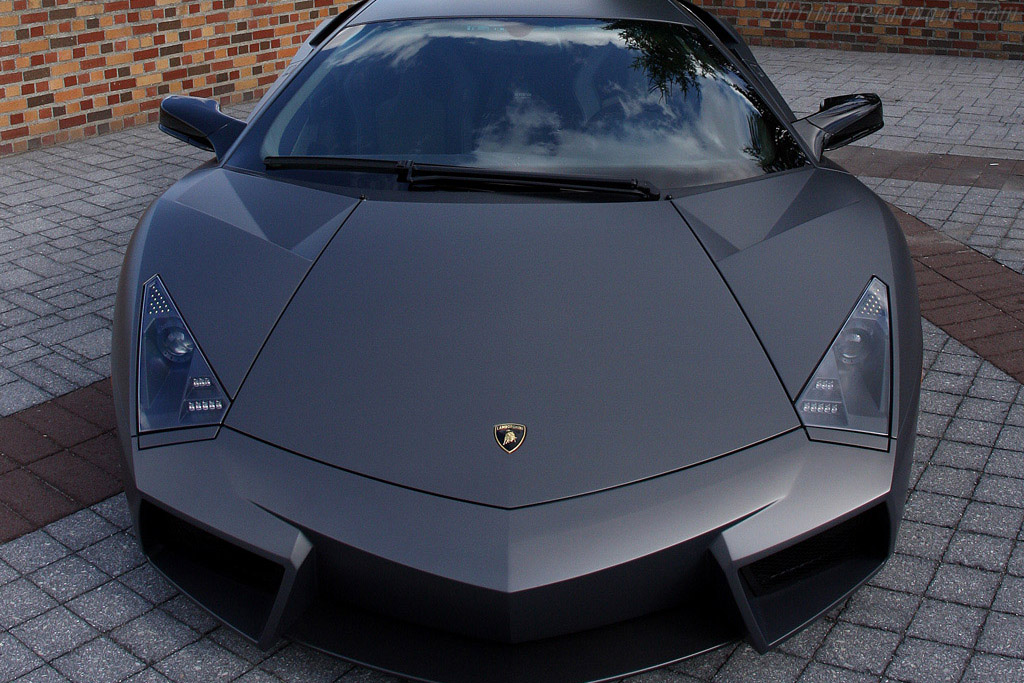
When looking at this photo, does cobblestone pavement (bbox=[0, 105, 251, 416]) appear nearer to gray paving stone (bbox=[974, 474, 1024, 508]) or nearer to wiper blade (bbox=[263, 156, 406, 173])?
wiper blade (bbox=[263, 156, 406, 173])

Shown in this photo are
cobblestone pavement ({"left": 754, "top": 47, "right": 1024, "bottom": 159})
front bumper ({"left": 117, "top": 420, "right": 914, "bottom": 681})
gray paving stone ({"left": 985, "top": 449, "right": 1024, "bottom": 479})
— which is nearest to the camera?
front bumper ({"left": 117, "top": 420, "right": 914, "bottom": 681})

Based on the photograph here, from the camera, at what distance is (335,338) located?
91.3 inches

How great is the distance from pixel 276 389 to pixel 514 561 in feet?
2.26

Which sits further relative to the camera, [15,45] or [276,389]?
[15,45]

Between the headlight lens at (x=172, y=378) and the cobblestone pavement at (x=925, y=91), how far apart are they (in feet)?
19.0

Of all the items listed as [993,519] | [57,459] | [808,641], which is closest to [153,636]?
[57,459]

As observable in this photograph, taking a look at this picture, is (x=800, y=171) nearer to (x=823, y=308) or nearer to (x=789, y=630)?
(x=823, y=308)

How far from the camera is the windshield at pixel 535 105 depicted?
2.89 m

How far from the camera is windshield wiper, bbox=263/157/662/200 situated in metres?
2.71

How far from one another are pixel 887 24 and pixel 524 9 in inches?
334

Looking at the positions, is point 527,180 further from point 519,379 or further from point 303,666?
point 303,666

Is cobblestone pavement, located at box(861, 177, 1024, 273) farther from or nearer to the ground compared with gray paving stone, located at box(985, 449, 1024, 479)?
farther from the ground

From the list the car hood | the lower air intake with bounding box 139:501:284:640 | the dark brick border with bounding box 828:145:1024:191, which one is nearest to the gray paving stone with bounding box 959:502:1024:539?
the car hood

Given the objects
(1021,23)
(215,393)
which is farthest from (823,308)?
(1021,23)
